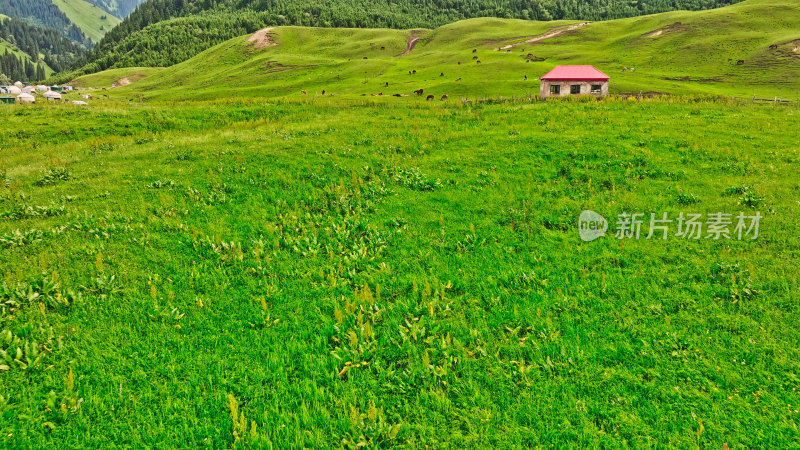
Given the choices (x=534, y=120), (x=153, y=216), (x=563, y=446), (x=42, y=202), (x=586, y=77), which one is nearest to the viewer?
(x=563, y=446)

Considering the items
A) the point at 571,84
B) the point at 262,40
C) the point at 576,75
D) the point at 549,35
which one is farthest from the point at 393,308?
the point at 262,40

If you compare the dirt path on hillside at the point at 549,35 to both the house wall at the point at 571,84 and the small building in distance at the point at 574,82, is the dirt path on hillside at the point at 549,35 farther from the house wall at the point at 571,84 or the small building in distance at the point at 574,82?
the house wall at the point at 571,84

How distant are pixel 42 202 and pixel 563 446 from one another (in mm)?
18050

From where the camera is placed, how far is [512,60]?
99.2 m

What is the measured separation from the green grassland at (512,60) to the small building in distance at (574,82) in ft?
16.7

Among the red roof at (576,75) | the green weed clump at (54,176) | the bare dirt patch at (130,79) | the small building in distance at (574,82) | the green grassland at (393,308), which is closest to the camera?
the green grassland at (393,308)

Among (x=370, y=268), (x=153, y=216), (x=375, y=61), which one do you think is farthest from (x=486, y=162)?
(x=375, y=61)

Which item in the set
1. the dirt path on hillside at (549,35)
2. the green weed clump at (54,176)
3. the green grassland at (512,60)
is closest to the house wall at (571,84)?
the green grassland at (512,60)

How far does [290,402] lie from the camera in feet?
17.8

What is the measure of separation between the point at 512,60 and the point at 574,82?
4337 centimetres

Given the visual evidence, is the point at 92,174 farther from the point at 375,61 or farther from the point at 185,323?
the point at 375,61

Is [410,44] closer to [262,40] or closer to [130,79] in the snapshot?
[262,40]

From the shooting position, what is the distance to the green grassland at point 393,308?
5.12 metres

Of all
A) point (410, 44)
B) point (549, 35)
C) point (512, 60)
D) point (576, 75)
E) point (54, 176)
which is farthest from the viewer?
point (410, 44)
